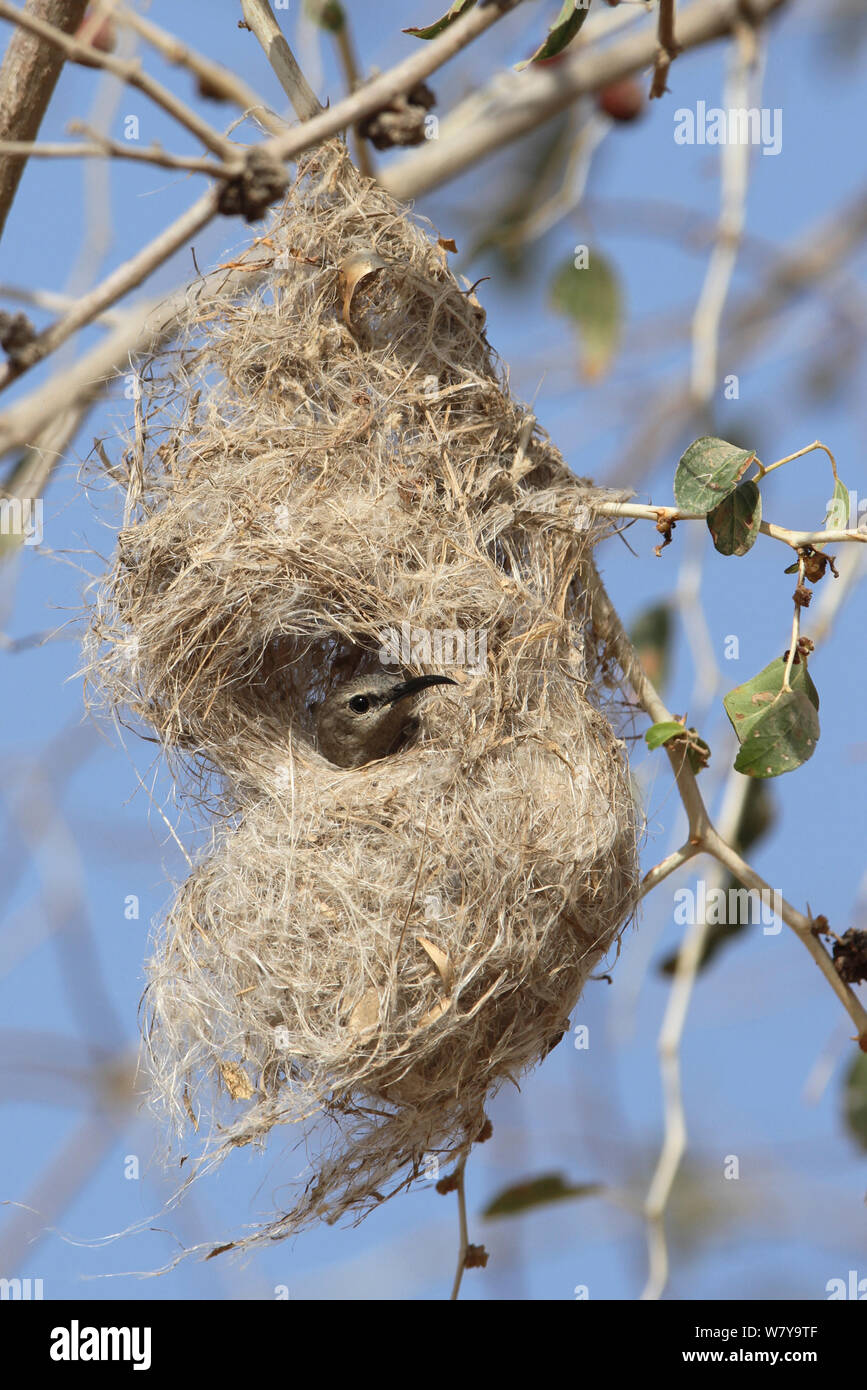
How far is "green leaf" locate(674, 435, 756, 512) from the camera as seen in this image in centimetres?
290

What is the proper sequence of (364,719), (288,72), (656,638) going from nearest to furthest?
(288,72) → (364,719) → (656,638)


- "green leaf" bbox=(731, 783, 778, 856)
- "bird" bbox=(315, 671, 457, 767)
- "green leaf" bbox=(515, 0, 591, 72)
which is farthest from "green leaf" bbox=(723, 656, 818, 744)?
"green leaf" bbox=(515, 0, 591, 72)

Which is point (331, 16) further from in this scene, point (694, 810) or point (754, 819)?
point (754, 819)

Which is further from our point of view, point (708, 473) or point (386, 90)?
point (708, 473)

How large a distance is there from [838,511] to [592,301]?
185 cm

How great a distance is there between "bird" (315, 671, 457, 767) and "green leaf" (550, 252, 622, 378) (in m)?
1.39

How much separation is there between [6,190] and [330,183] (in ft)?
2.93

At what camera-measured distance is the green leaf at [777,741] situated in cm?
292

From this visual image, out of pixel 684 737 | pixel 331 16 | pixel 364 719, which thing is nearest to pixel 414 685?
pixel 364 719

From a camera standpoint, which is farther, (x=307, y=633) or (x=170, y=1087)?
(x=307, y=633)

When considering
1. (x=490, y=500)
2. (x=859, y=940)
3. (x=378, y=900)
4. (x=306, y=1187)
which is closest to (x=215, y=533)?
(x=490, y=500)

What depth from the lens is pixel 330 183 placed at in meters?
3.48

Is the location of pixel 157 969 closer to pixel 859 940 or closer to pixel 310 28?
pixel 859 940

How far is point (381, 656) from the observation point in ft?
11.2
